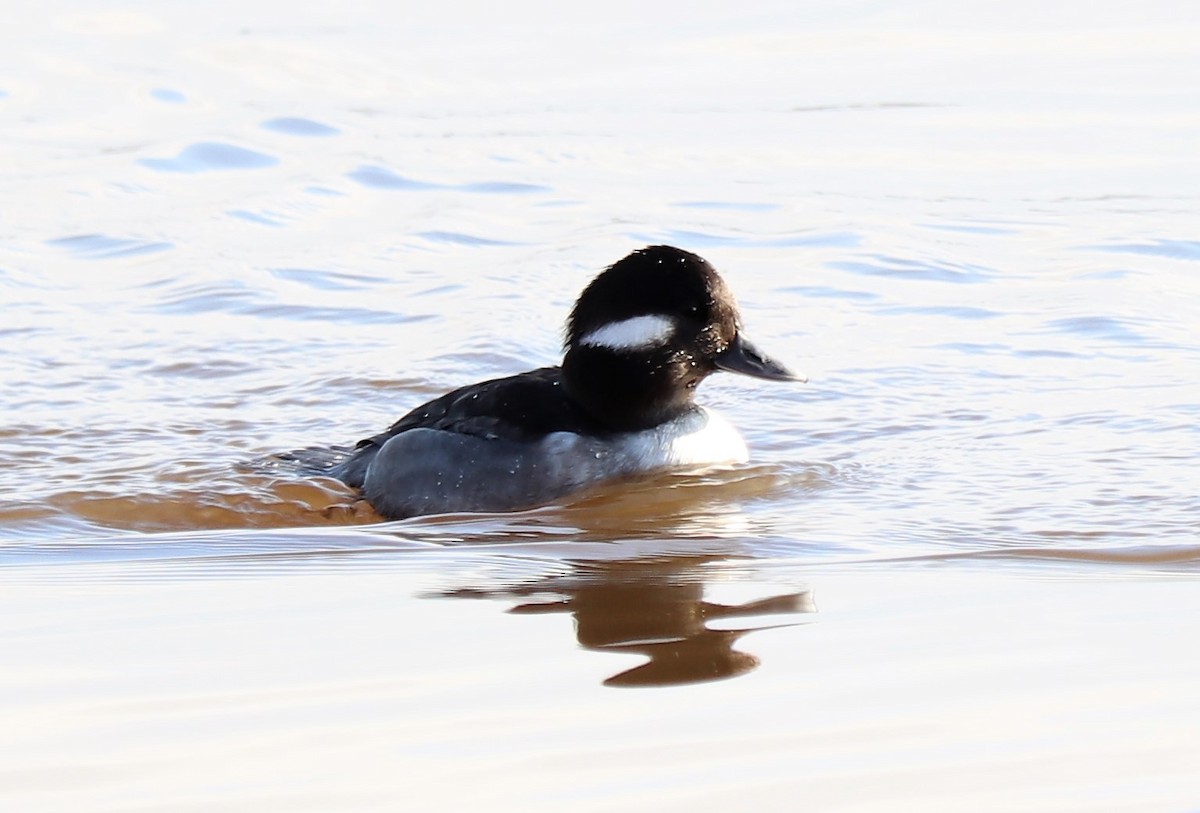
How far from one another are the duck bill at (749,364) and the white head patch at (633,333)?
1.21 feet

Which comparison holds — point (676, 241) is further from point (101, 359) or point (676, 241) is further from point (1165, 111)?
point (1165, 111)

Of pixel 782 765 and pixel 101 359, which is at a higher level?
pixel 101 359

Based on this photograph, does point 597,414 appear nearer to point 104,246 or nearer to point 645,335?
point 645,335

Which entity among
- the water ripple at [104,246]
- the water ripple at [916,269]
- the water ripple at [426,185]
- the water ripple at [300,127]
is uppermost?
the water ripple at [300,127]

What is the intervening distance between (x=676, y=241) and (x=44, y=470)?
5845mm

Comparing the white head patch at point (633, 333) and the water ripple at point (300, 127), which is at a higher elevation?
the water ripple at point (300, 127)

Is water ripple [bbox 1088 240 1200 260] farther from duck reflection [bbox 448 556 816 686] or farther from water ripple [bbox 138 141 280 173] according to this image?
duck reflection [bbox 448 556 816 686]

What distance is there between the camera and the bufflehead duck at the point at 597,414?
27.1 feet

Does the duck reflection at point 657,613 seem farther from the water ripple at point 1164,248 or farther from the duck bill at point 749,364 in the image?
the water ripple at point 1164,248

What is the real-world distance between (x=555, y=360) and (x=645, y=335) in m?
3.15

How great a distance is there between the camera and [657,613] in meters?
5.56

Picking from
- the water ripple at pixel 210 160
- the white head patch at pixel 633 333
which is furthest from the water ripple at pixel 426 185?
the white head patch at pixel 633 333

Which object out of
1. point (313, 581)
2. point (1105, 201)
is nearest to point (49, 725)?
point (313, 581)

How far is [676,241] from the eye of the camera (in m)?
13.7
